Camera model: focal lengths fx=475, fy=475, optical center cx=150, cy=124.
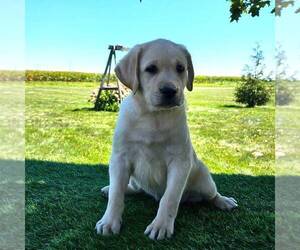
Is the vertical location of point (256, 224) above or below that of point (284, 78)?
below

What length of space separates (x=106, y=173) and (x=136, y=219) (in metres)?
1.25

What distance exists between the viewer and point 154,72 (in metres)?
1.94

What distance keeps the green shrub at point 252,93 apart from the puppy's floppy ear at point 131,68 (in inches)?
171

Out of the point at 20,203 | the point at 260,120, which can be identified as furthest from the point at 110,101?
the point at 20,203

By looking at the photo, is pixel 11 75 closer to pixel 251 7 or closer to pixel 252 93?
pixel 251 7

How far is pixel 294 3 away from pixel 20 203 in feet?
6.01

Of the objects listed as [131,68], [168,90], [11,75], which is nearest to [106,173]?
[131,68]

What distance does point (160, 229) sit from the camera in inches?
73.7

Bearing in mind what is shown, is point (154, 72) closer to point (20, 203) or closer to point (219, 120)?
point (20, 203)

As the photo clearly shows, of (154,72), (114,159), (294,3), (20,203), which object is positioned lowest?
(20,203)

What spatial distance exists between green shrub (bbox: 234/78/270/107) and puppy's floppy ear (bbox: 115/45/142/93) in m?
4.34

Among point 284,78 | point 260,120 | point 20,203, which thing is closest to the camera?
point 20,203

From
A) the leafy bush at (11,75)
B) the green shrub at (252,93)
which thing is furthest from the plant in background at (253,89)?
the leafy bush at (11,75)

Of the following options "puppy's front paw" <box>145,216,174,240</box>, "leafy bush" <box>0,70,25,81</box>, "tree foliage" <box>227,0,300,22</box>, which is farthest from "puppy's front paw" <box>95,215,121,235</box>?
"leafy bush" <box>0,70,25,81</box>
